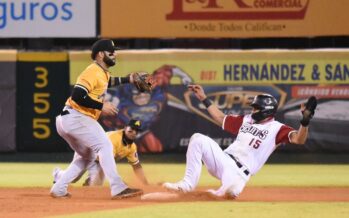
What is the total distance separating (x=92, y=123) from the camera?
30.8 ft

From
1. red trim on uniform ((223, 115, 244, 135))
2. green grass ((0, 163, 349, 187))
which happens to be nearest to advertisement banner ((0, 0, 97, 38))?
green grass ((0, 163, 349, 187))

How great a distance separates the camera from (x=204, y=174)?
46.1ft

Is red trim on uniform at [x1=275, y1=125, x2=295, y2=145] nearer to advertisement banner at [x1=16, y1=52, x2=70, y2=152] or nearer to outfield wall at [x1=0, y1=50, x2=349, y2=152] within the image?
outfield wall at [x1=0, y1=50, x2=349, y2=152]

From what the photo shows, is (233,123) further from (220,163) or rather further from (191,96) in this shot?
(191,96)

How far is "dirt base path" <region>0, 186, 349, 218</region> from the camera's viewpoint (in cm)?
852

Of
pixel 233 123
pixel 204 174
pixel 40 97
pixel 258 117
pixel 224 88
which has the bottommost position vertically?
pixel 204 174

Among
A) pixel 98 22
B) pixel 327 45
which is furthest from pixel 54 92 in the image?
pixel 327 45

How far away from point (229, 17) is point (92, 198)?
7830 mm

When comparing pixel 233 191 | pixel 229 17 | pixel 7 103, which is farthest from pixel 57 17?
pixel 233 191

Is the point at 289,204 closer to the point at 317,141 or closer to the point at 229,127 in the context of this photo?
the point at 229,127

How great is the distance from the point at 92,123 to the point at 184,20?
7.69m

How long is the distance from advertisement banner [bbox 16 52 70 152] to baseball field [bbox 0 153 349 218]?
1.40 m

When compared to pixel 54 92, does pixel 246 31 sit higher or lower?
higher

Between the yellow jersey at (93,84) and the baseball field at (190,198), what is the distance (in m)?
0.97
